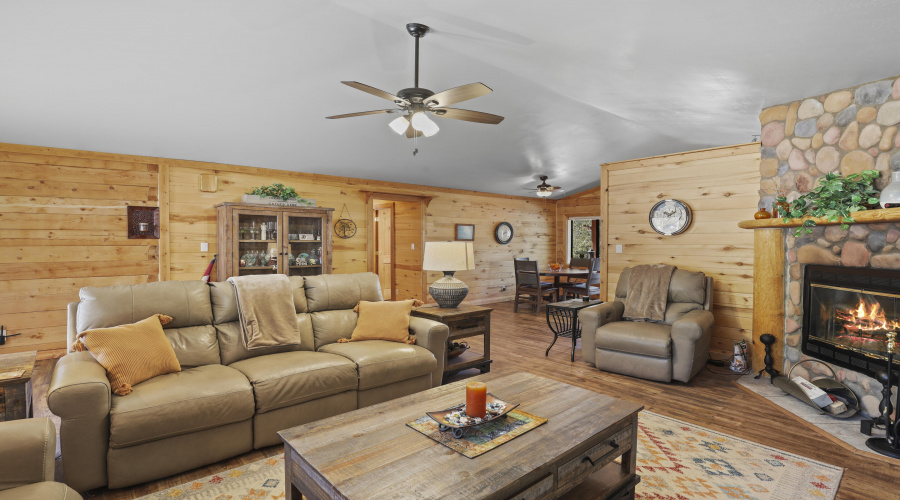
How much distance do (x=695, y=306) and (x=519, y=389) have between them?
280cm

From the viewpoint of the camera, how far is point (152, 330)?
98.8 inches

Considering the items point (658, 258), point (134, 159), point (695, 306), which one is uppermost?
point (134, 159)

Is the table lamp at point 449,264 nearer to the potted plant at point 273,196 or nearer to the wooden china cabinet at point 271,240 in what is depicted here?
the wooden china cabinet at point 271,240

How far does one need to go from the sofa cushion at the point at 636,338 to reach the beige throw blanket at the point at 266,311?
8.67 ft

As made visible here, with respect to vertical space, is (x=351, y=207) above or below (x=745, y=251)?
above

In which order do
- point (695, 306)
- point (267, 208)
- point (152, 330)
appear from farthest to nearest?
point (267, 208)
point (695, 306)
point (152, 330)

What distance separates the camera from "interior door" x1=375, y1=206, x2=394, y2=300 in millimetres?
8320

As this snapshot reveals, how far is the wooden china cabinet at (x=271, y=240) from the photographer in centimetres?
510

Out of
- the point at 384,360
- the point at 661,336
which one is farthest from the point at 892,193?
the point at 384,360

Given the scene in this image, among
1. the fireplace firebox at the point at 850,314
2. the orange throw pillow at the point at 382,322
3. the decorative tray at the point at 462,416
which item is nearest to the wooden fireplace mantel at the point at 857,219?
the fireplace firebox at the point at 850,314

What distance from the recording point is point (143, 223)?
4895mm

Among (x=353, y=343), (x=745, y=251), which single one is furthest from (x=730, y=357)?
(x=353, y=343)

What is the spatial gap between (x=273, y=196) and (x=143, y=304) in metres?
2.90

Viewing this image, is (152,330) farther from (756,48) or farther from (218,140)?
(756,48)
